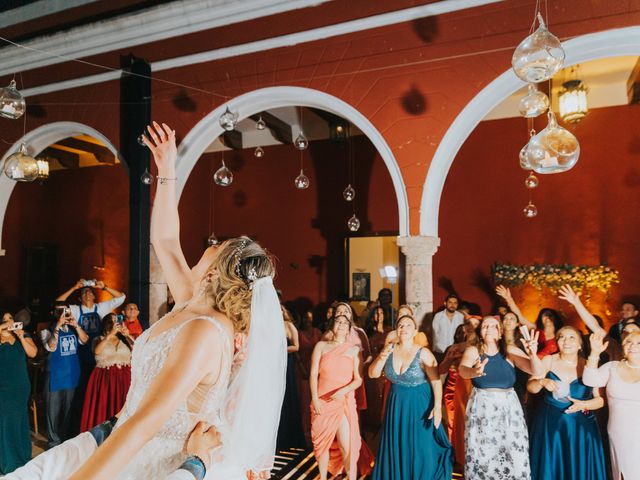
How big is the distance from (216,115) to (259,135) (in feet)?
12.2

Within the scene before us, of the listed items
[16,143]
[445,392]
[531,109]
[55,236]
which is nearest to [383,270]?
[445,392]

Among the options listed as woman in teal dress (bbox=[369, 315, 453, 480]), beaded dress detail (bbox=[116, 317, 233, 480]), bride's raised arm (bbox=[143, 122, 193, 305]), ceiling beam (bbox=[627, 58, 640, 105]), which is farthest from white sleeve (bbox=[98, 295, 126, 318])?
ceiling beam (bbox=[627, 58, 640, 105])

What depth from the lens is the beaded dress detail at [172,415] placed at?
149 cm

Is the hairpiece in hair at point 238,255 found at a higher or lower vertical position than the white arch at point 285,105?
lower

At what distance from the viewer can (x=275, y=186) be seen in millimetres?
9406

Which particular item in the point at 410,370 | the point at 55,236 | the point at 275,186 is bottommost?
the point at 410,370

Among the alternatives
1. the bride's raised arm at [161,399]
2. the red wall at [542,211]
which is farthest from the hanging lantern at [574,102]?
the bride's raised arm at [161,399]

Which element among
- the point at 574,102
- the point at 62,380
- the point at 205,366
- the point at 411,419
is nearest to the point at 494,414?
the point at 411,419

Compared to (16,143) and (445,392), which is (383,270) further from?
(16,143)

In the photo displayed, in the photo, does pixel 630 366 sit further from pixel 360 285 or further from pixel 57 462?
pixel 360 285

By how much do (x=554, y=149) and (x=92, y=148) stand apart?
10.4 metres

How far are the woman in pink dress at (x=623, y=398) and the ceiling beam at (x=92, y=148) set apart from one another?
9912mm

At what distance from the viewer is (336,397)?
12.8ft

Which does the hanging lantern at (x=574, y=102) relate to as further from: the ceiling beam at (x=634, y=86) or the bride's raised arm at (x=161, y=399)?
the bride's raised arm at (x=161, y=399)
